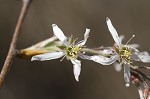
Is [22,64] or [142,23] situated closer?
[22,64]

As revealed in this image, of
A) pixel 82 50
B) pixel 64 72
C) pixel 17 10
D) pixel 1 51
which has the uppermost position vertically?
pixel 17 10

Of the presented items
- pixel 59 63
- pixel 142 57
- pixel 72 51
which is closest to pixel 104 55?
pixel 72 51

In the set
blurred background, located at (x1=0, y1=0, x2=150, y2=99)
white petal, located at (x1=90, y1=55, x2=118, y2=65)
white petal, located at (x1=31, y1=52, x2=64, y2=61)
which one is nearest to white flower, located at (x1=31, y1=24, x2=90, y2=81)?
white petal, located at (x1=31, y1=52, x2=64, y2=61)

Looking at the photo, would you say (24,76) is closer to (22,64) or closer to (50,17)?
(22,64)

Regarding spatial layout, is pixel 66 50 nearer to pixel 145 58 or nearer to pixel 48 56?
pixel 48 56

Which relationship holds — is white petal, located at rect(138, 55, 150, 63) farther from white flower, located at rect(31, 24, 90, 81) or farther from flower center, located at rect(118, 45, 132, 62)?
white flower, located at rect(31, 24, 90, 81)

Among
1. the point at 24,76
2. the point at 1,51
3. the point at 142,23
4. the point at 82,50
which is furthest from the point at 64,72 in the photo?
the point at 82,50

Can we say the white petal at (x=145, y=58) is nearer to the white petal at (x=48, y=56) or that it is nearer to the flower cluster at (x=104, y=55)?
the flower cluster at (x=104, y=55)
